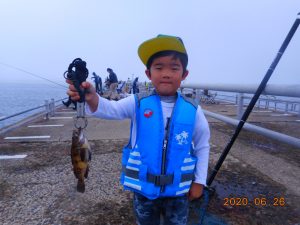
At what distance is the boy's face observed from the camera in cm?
214

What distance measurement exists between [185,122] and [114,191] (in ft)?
6.43

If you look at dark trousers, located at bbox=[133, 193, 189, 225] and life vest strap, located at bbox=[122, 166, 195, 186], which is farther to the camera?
dark trousers, located at bbox=[133, 193, 189, 225]

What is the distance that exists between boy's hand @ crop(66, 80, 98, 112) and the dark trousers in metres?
0.81

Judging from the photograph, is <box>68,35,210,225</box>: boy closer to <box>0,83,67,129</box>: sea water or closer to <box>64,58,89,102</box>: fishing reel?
<box>64,58,89,102</box>: fishing reel

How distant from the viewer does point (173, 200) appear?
2.25 metres

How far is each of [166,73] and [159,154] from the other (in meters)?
0.60

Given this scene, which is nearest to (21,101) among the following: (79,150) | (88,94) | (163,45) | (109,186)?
(109,186)

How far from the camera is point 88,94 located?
203 cm

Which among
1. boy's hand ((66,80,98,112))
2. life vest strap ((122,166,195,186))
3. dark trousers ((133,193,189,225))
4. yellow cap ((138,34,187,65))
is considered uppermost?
yellow cap ((138,34,187,65))

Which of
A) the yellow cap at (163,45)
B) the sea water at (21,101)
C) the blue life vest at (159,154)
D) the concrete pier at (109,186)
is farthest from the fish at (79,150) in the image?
the concrete pier at (109,186)

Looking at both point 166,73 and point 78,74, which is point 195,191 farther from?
point 78,74

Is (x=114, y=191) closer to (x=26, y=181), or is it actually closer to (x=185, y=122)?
(x=26, y=181)

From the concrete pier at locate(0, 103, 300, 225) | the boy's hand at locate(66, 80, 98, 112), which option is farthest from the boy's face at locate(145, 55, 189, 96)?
the concrete pier at locate(0, 103, 300, 225)

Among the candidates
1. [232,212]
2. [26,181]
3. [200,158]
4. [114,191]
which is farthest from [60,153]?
[200,158]
